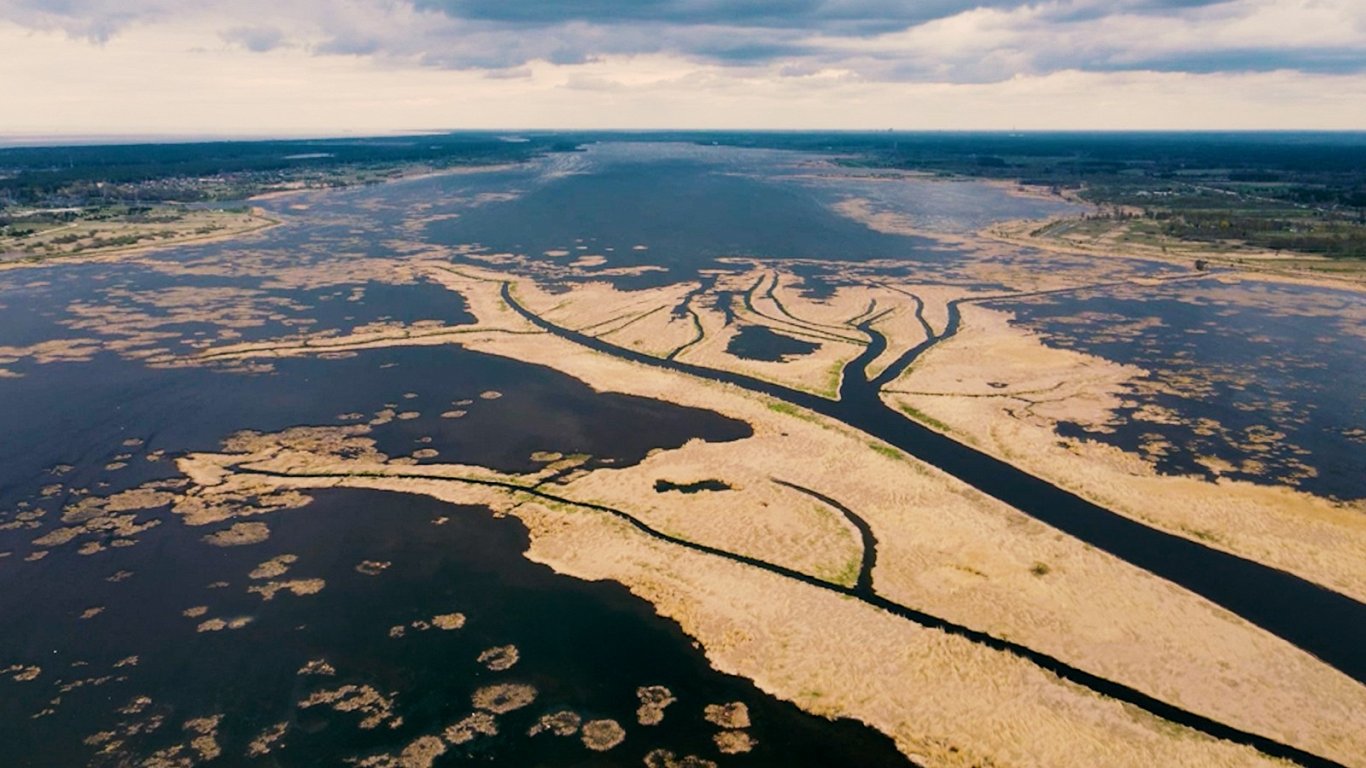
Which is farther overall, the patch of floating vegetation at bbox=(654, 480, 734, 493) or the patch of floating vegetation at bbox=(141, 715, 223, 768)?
the patch of floating vegetation at bbox=(654, 480, 734, 493)

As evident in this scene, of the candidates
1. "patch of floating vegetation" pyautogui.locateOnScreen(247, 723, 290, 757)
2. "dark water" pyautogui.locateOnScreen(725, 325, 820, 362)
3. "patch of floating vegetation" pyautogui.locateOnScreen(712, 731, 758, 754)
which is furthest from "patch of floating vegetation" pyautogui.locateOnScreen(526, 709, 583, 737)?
"dark water" pyautogui.locateOnScreen(725, 325, 820, 362)

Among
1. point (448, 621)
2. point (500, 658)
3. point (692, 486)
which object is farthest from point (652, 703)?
point (692, 486)

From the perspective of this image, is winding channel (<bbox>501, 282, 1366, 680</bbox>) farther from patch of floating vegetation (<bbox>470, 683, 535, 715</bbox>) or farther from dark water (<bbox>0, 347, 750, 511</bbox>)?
patch of floating vegetation (<bbox>470, 683, 535, 715</bbox>)

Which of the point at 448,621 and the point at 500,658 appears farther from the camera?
the point at 448,621

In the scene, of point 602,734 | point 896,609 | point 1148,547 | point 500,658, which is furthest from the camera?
point 1148,547

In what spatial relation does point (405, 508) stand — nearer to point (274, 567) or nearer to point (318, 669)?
point (274, 567)

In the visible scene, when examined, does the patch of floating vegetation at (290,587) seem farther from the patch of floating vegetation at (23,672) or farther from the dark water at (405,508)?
the patch of floating vegetation at (23,672)

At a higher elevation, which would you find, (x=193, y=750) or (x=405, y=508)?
→ (x=405, y=508)
